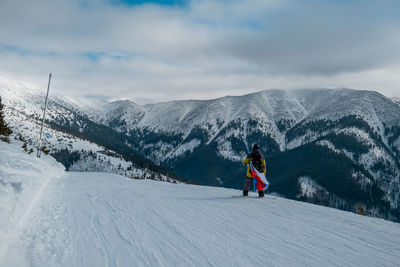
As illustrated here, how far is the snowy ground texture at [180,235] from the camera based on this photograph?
19.3 ft

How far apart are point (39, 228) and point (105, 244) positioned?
2.28 metres

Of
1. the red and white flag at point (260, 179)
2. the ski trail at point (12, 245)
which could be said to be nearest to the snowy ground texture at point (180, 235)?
the ski trail at point (12, 245)

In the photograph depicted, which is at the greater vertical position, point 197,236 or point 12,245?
point 197,236

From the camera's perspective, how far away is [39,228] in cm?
762

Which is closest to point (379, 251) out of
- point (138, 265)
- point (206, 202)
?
point (138, 265)

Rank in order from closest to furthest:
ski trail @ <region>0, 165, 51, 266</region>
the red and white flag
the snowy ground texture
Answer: ski trail @ <region>0, 165, 51, 266</region>
the snowy ground texture
the red and white flag

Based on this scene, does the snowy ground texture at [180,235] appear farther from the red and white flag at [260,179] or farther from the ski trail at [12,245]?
the red and white flag at [260,179]

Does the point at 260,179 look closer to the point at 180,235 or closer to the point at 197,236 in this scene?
the point at 197,236

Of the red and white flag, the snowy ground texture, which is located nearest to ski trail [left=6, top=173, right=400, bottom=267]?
the snowy ground texture

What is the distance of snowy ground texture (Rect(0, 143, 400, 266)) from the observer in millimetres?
5871

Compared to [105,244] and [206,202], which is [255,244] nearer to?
→ [105,244]

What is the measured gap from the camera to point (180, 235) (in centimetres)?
Answer: 746

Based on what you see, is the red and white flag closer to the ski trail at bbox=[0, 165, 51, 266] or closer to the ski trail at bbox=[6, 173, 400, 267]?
the ski trail at bbox=[6, 173, 400, 267]

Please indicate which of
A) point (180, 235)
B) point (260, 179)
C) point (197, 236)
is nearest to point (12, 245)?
point (180, 235)
